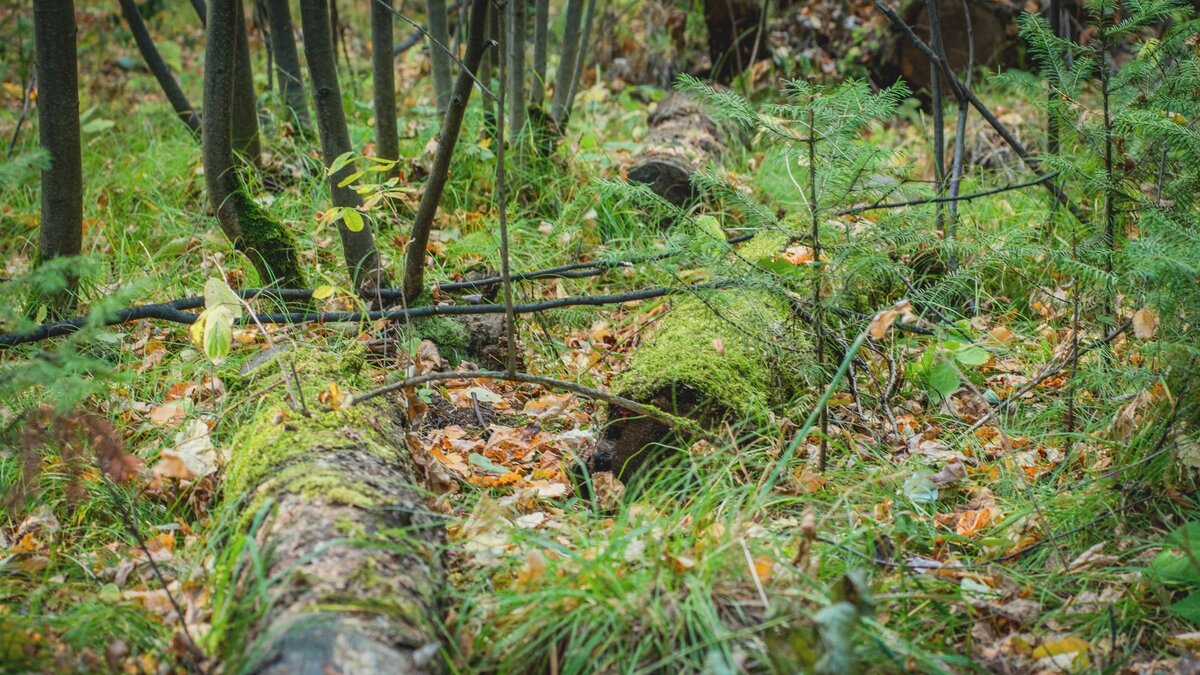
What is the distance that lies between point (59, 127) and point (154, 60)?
1773 mm

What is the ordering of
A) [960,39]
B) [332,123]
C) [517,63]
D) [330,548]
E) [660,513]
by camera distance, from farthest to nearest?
1. [960,39]
2. [517,63]
3. [332,123]
4. [660,513]
5. [330,548]

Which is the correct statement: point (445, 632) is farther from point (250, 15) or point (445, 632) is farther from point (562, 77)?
point (250, 15)

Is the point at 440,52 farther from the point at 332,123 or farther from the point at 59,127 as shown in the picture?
the point at 59,127

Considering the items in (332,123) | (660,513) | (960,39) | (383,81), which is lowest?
(660,513)

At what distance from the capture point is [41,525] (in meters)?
2.60

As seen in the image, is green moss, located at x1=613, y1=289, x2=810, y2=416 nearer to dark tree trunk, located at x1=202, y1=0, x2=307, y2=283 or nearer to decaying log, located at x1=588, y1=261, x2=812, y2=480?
decaying log, located at x1=588, y1=261, x2=812, y2=480

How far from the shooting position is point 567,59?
17.6ft

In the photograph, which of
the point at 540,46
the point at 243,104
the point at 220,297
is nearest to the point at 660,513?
the point at 220,297

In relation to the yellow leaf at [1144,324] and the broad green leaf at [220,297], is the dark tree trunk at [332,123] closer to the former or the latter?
the broad green leaf at [220,297]

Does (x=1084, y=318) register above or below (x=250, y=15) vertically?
below

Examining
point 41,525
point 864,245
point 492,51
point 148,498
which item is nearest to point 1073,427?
point 864,245

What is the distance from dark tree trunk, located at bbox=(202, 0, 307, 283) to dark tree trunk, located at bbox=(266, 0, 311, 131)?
1.72 meters

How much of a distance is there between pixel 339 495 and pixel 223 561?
1.06 feet

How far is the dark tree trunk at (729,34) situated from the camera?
780 centimetres
